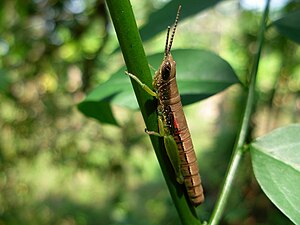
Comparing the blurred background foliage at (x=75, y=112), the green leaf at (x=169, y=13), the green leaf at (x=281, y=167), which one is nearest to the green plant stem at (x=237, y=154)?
the green leaf at (x=281, y=167)

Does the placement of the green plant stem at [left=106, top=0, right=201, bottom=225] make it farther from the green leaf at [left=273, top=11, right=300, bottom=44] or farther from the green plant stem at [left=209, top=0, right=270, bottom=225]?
the green leaf at [left=273, top=11, right=300, bottom=44]

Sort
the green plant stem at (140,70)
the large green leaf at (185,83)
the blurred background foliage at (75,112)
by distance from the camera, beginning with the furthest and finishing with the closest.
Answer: the blurred background foliage at (75,112)
the large green leaf at (185,83)
the green plant stem at (140,70)

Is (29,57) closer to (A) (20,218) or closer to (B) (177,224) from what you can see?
(A) (20,218)

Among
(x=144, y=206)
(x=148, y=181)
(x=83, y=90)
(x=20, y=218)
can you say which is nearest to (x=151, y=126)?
(x=83, y=90)

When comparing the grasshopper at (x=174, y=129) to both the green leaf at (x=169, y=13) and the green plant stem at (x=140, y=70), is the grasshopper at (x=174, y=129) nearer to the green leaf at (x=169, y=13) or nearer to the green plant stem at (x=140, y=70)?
the green plant stem at (x=140, y=70)

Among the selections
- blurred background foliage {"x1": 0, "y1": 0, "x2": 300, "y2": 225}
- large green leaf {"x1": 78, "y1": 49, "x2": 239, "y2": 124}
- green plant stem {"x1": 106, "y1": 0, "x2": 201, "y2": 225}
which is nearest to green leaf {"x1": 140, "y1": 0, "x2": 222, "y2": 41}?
large green leaf {"x1": 78, "y1": 49, "x2": 239, "y2": 124}

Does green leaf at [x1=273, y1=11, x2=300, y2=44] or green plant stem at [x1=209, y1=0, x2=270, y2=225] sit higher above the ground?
green leaf at [x1=273, y1=11, x2=300, y2=44]

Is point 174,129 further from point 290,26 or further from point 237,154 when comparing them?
point 290,26
